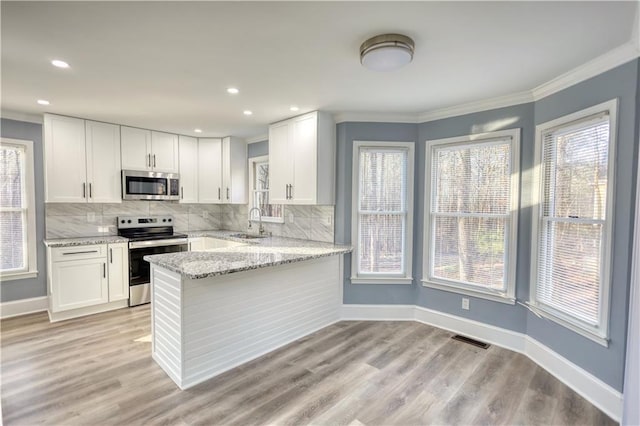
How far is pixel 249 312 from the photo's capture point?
111 inches

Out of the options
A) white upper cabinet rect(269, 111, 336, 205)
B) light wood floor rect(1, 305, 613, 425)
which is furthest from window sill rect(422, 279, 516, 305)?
white upper cabinet rect(269, 111, 336, 205)

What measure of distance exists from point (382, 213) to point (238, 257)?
181 cm

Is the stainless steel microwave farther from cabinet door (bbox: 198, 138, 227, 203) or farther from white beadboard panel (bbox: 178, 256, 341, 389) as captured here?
white beadboard panel (bbox: 178, 256, 341, 389)

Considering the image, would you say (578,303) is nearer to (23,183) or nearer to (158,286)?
(158,286)

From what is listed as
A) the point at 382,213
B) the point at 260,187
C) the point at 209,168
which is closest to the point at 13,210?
the point at 209,168

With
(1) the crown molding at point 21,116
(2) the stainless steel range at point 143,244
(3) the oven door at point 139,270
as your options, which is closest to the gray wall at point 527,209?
(2) the stainless steel range at point 143,244

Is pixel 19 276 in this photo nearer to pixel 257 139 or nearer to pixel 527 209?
pixel 257 139

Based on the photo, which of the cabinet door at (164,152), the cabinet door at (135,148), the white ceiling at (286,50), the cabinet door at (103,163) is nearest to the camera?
the white ceiling at (286,50)

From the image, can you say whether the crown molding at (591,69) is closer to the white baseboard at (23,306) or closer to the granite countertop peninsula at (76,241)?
the granite countertop peninsula at (76,241)

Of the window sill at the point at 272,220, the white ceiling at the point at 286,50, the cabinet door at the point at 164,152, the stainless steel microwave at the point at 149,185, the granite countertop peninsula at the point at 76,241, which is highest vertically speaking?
the white ceiling at the point at 286,50

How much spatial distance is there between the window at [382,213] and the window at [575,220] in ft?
4.31

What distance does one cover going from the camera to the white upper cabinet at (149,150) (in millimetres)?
4359

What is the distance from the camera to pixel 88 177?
159 inches

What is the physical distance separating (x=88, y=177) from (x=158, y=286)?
7.81ft
